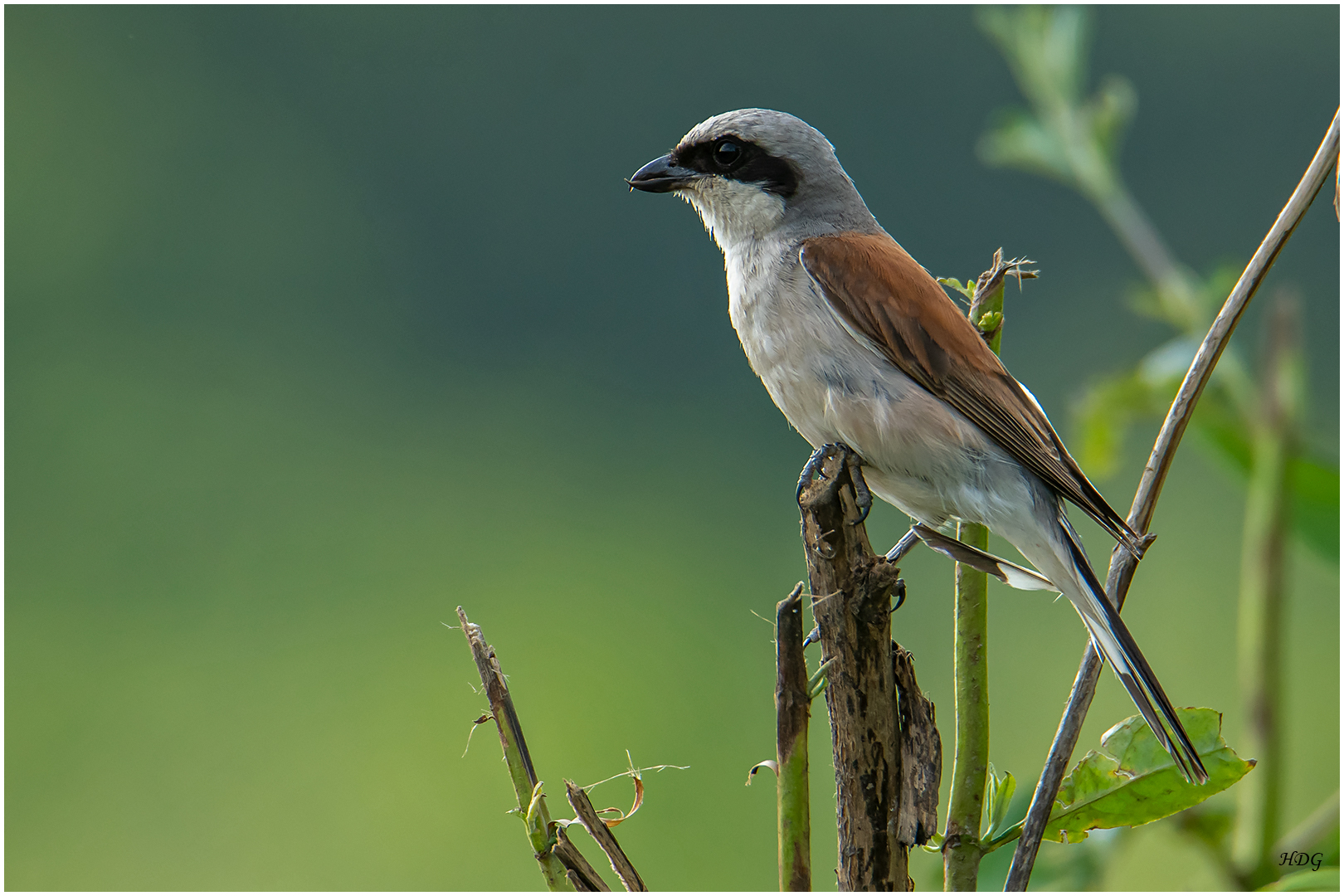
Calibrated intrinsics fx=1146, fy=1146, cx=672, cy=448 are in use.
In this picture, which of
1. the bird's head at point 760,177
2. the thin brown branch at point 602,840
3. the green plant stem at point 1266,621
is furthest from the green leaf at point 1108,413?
the thin brown branch at point 602,840

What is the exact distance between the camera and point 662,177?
179 cm

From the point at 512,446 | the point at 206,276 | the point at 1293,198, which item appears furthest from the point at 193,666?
the point at 1293,198

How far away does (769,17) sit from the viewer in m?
10.2

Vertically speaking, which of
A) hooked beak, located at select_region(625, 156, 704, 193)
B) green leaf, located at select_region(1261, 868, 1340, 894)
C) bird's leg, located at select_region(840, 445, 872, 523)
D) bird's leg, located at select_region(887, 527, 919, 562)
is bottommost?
green leaf, located at select_region(1261, 868, 1340, 894)

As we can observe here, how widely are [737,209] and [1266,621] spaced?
3.20 ft

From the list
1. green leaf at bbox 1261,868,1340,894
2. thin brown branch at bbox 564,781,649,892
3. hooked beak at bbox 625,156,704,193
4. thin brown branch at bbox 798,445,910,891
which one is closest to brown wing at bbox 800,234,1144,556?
hooked beak at bbox 625,156,704,193

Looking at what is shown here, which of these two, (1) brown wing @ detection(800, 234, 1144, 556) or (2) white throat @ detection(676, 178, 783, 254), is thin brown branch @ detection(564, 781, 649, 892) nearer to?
(1) brown wing @ detection(800, 234, 1144, 556)

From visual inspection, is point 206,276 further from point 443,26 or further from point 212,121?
point 443,26

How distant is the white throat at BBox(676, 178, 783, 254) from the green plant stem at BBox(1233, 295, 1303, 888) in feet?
2.52

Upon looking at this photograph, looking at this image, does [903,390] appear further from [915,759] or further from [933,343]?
[915,759]

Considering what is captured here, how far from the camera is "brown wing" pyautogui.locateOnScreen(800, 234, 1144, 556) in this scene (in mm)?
1430

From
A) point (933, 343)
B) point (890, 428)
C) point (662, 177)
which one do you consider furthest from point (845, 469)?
point (662, 177)

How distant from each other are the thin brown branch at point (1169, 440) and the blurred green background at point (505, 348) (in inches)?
170

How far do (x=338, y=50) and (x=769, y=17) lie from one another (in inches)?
149
